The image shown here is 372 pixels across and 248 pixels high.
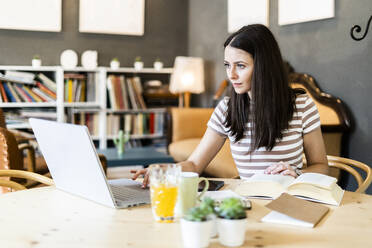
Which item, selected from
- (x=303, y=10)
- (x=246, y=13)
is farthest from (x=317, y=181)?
(x=246, y=13)

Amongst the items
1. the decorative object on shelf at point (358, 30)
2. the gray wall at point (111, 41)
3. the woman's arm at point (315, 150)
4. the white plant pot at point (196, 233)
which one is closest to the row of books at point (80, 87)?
the gray wall at point (111, 41)

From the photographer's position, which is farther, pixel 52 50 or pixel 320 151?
pixel 52 50

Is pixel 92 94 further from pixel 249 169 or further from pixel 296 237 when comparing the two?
pixel 296 237

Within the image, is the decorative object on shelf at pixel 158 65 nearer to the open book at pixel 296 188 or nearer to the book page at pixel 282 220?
the open book at pixel 296 188

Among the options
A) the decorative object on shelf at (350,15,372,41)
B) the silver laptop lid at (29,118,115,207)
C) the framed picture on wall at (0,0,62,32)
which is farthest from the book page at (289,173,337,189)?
the framed picture on wall at (0,0,62,32)

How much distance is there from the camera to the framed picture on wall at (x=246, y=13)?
4.07 meters

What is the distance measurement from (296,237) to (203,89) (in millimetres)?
4125

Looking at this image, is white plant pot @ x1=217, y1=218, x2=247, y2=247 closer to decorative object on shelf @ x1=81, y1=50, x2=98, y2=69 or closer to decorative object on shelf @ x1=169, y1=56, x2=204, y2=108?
decorative object on shelf @ x1=169, y1=56, x2=204, y2=108

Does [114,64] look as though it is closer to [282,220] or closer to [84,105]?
[84,105]

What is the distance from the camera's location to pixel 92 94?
16.4 feet

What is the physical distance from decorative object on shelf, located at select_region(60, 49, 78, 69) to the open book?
3.97 metres

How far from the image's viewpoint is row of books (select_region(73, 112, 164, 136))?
16.3ft

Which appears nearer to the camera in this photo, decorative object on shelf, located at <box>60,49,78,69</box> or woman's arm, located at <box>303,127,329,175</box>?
woman's arm, located at <box>303,127,329,175</box>

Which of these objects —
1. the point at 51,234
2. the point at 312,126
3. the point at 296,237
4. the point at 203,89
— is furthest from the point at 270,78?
the point at 203,89
